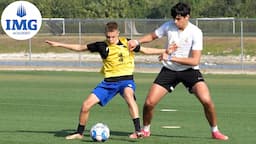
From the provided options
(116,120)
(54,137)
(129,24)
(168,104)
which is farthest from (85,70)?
(54,137)

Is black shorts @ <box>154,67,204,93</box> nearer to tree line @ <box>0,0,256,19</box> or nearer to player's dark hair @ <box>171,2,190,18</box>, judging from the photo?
player's dark hair @ <box>171,2,190,18</box>

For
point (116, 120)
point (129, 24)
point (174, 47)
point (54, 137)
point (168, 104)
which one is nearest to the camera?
point (174, 47)

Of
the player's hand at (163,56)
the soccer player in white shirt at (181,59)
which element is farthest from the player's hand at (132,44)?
the player's hand at (163,56)

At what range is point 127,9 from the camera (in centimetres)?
7188

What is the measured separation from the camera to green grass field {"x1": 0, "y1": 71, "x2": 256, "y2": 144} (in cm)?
1373

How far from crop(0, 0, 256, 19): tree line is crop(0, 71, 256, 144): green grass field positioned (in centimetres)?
3828

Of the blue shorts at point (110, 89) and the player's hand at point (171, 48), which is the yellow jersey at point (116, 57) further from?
the player's hand at point (171, 48)

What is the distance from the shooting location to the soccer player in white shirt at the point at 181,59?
42.1 feet

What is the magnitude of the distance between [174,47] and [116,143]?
1.71 meters

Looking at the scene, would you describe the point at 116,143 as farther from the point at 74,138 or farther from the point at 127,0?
the point at 127,0

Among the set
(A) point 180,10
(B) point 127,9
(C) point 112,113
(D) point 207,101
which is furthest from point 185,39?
(B) point 127,9

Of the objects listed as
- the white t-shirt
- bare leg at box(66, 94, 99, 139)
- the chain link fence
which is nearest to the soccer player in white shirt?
the white t-shirt

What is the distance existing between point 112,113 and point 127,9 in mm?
54159

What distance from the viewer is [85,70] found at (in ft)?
120
